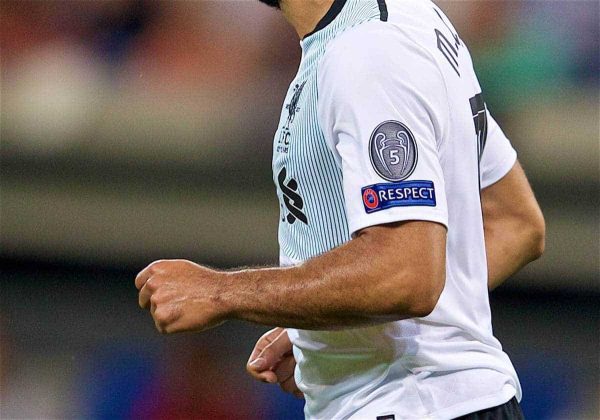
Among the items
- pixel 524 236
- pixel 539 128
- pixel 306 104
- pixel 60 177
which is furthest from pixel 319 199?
pixel 60 177

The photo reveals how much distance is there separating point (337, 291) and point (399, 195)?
0.14 meters

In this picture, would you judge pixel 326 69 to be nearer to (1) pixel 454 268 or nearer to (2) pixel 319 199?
(2) pixel 319 199

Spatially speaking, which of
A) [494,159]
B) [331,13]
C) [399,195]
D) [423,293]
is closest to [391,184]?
[399,195]

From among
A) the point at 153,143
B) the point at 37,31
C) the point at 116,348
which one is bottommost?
the point at 116,348

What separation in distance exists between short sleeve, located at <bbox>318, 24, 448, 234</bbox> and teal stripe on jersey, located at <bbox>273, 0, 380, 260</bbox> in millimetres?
87

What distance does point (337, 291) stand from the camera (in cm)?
120

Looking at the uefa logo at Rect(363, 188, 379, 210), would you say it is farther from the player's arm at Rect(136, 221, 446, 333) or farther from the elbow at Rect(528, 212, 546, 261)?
the elbow at Rect(528, 212, 546, 261)

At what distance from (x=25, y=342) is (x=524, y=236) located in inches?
118

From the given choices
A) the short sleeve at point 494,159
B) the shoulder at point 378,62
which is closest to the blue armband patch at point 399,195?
the shoulder at point 378,62

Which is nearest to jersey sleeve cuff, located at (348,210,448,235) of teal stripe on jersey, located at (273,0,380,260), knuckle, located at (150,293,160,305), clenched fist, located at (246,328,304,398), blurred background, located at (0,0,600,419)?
teal stripe on jersey, located at (273,0,380,260)

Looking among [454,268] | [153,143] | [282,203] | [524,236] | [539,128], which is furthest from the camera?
[153,143]

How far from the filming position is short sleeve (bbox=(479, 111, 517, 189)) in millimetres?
1654

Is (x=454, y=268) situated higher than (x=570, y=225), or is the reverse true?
(x=454, y=268)

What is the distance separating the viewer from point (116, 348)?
13.6ft
